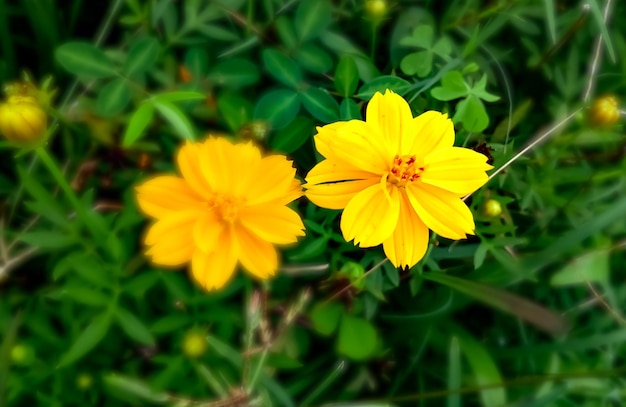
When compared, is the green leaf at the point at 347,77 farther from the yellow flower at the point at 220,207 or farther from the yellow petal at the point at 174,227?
the yellow petal at the point at 174,227

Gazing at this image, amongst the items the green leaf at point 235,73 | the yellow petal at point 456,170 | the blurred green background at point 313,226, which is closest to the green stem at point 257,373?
the blurred green background at point 313,226

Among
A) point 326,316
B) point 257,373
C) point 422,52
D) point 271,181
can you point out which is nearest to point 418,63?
point 422,52

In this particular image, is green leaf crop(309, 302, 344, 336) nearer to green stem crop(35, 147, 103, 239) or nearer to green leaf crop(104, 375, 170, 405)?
green leaf crop(104, 375, 170, 405)

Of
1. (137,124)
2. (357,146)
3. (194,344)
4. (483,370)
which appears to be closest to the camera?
(357,146)

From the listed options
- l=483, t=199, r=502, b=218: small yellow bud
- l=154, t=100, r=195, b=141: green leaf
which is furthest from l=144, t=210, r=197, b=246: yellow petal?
l=483, t=199, r=502, b=218: small yellow bud

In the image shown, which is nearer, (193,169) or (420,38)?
(193,169)

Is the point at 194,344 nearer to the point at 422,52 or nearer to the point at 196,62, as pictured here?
the point at 196,62
